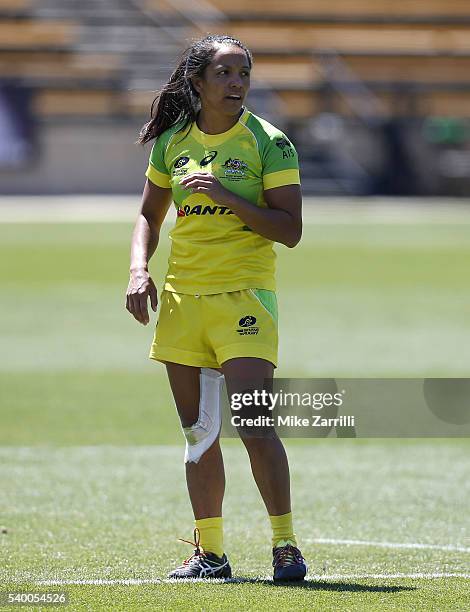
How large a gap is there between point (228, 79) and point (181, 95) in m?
0.28

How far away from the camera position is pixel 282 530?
477 cm

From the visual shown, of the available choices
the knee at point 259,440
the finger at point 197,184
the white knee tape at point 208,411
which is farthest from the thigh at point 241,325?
the finger at point 197,184

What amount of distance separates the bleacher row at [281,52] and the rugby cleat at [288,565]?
103ft

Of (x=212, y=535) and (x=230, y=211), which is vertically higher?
(x=230, y=211)

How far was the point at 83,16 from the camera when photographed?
1511 inches

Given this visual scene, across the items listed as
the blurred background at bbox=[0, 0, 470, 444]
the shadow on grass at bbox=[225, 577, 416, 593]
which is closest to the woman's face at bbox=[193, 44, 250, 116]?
the shadow on grass at bbox=[225, 577, 416, 593]

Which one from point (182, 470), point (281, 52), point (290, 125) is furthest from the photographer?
point (281, 52)

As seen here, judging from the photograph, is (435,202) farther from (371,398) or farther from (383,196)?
(371,398)

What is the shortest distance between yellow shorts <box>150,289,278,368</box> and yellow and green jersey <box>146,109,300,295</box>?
0.14 feet

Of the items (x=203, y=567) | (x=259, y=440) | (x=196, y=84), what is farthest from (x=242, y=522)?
(x=196, y=84)

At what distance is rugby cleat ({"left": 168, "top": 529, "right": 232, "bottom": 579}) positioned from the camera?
4836 mm

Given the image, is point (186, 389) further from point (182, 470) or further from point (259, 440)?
point (182, 470)

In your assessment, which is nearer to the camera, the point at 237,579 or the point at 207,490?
the point at 237,579

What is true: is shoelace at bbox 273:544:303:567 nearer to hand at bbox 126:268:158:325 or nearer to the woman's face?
hand at bbox 126:268:158:325
